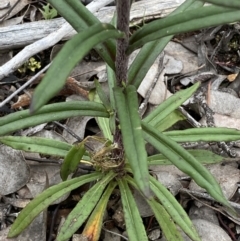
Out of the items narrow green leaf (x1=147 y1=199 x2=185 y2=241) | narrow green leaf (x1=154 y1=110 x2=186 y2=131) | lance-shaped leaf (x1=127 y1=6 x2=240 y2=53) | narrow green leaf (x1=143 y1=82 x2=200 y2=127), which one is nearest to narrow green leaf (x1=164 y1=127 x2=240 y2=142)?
narrow green leaf (x1=143 y1=82 x2=200 y2=127)

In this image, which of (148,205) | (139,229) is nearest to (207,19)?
(139,229)

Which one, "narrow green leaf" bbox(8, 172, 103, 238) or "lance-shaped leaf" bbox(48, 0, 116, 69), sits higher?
"lance-shaped leaf" bbox(48, 0, 116, 69)

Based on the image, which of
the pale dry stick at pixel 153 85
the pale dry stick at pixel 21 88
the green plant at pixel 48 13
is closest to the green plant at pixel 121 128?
the pale dry stick at pixel 153 85

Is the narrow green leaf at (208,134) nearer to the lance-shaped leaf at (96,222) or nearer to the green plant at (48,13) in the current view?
the lance-shaped leaf at (96,222)

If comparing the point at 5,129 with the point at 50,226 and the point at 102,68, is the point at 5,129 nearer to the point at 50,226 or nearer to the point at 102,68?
the point at 50,226

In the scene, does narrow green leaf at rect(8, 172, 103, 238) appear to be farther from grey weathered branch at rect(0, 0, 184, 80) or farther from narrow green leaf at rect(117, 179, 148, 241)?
grey weathered branch at rect(0, 0, 184, 80)

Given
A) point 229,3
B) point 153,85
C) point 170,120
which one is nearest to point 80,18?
point 229,3
